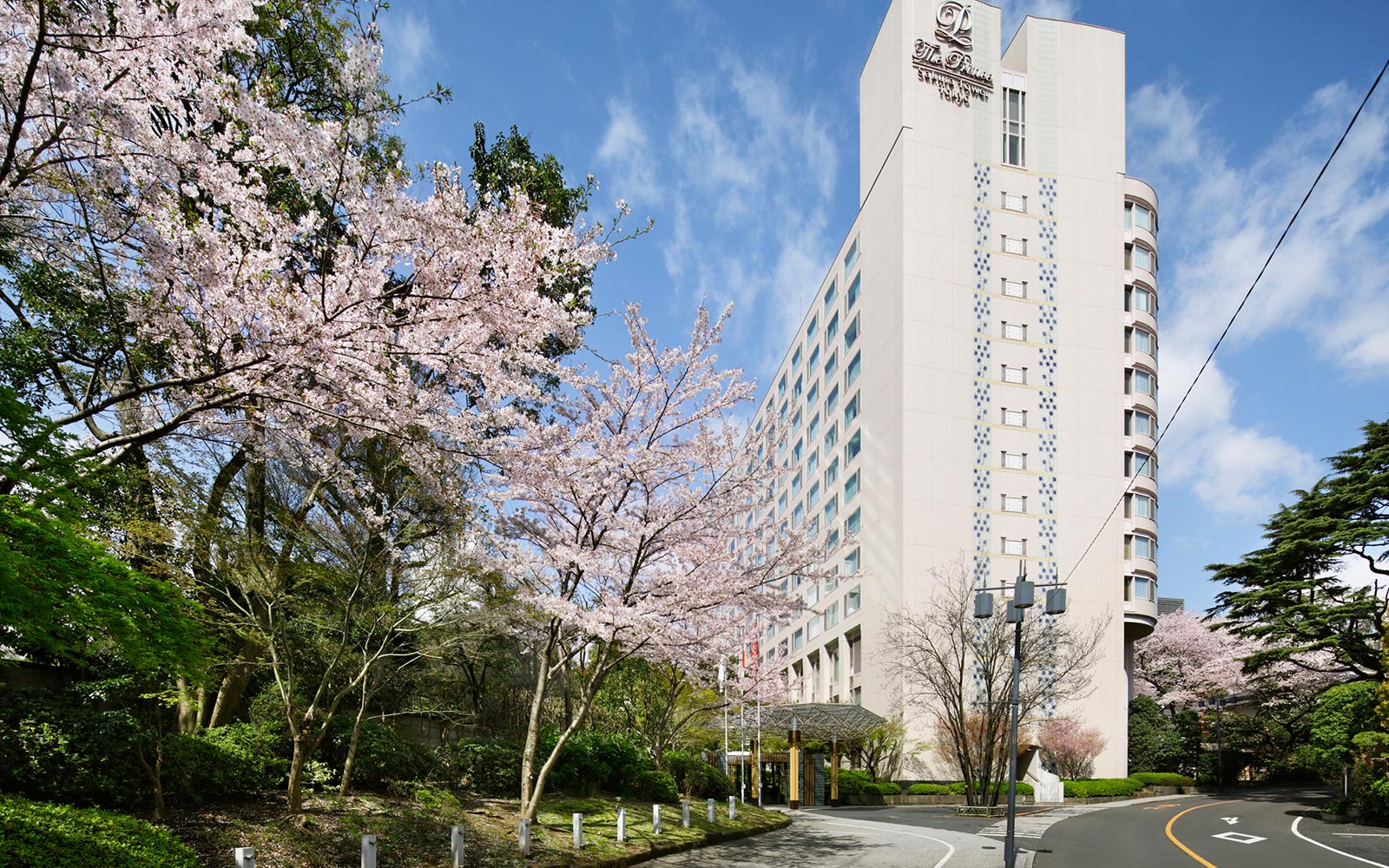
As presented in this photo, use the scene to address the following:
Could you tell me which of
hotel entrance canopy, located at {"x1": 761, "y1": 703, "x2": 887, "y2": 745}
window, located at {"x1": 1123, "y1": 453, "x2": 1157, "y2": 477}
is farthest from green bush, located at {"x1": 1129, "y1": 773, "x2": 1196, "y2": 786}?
hotel entrance canopy, located at {"x1": 761, "y1": 703, "x2": 887, "y2": 745}

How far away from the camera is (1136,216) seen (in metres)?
55.3

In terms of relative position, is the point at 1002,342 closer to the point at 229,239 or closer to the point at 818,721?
the point at 818,721

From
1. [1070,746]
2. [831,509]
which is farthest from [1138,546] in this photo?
[831,509]

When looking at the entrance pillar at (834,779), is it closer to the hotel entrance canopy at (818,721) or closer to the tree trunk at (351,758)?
the hotel entrance canopy at (818,721)

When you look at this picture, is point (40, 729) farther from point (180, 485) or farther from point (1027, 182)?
point (1027, 182)

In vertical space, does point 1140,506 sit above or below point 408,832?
above

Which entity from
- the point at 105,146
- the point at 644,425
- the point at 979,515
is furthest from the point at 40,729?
the point at 979,515

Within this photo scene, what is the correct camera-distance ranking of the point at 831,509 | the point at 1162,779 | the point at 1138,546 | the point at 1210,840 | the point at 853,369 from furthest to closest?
the point at 831,509 → the point at 853,369 → the point at 1138,546 → the point at 1162,779 → the point at 1210,840

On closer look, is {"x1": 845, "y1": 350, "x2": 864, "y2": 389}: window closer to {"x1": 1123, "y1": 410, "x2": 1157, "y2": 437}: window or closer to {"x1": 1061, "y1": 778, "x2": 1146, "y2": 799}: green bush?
{"x1": 1123, "y1": 410, "x2": 1157, "y2": 437}: window

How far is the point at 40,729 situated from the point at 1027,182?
5533cm

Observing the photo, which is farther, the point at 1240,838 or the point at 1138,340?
the point at 1138,340

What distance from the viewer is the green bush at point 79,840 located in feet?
25.7

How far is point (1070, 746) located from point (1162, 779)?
21.6 ft

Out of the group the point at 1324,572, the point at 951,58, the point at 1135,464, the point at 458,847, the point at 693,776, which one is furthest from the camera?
the point at 951,58
